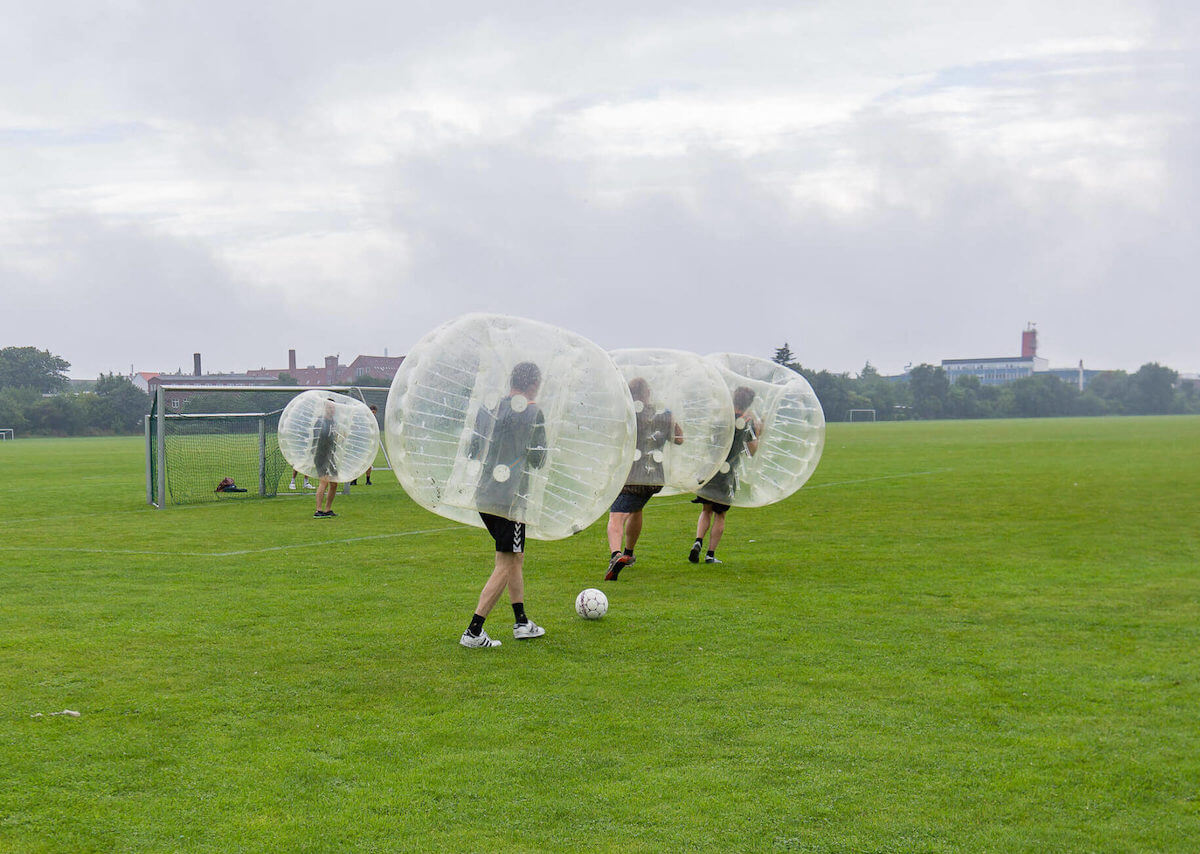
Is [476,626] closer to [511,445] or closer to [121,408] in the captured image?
[511,445]

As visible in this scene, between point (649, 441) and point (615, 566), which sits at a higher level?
point (649, 441)

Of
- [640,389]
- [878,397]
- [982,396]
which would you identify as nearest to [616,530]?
[640,389]

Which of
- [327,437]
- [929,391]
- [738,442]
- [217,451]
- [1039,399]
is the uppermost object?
[929,391]

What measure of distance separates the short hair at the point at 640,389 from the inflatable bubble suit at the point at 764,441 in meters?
1.19

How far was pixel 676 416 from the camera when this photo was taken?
34.7 feet

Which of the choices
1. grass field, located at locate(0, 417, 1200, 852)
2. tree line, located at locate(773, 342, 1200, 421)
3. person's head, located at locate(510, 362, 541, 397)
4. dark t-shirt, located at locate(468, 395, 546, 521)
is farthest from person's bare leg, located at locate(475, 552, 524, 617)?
tree line, located at locate(773, 342, 1200, 421)

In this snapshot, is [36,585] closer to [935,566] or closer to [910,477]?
[935,566]

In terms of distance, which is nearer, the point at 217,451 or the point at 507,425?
the point at 507,425

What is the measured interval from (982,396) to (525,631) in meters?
127

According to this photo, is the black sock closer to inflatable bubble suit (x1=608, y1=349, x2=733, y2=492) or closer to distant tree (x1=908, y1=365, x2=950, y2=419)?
inflatable bubble suit (x1=608, y1=349, x2=733, y2=492)

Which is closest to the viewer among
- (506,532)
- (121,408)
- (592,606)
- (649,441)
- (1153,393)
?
(506,532)

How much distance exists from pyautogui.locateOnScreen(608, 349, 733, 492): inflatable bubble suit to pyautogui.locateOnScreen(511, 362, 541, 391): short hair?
3.12 metres

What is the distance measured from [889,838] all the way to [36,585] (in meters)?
9.02

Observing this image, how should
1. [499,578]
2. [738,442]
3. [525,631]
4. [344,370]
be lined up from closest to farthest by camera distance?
[499,578]
[525,631]
[738,442]
[344,370]
